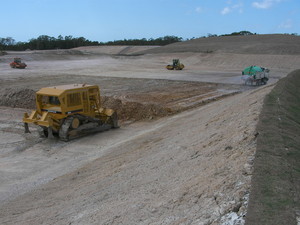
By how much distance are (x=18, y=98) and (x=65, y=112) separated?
29.8 feet

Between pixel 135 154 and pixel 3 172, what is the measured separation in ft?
13.7

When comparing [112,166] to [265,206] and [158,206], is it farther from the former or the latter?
[265,206]

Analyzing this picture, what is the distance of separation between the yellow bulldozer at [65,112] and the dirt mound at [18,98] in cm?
664

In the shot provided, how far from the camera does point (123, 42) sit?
114250mm

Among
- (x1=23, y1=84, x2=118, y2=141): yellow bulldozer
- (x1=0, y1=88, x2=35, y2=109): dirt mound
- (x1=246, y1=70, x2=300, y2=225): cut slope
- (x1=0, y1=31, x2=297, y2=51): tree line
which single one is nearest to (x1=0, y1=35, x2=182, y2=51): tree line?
(x1=0, y1=31, x2=297, y2=51): tree line

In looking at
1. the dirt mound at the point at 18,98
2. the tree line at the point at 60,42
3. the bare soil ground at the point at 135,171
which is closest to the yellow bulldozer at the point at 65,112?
the bare soil ground at the point at 135,171

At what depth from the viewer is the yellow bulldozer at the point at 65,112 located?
14.0m

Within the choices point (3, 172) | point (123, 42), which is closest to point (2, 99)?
point (3, 172)

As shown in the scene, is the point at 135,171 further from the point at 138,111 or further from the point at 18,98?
the point at 18,98

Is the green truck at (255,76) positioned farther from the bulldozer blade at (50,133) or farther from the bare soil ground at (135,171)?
the bulldozer blade at (50,133)

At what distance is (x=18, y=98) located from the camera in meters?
21.8

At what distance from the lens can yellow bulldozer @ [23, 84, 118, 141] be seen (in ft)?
46.0

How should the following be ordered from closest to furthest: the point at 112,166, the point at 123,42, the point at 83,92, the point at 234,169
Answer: the point at 234,169 → the point at 112,166 → the point at 83,92 → the point at 123,42

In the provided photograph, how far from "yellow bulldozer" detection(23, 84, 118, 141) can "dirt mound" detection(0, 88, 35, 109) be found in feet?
21.8
